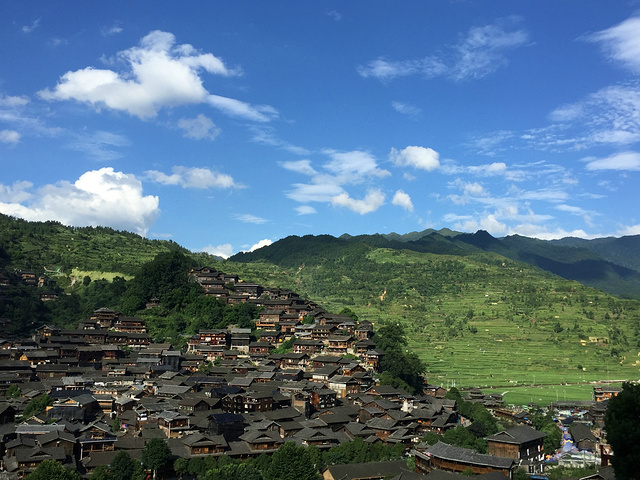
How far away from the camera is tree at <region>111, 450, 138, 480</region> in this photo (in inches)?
1785

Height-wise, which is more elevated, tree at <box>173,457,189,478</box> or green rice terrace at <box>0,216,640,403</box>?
green rice terrace at <box>0,216,640,403</box>

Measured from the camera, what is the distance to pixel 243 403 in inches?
2442

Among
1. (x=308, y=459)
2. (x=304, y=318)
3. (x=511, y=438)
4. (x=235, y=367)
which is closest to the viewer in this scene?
(x=308, y=459)

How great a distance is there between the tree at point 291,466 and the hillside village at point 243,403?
2.98 meters

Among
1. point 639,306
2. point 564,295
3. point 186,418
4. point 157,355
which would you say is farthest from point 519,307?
point 186,418

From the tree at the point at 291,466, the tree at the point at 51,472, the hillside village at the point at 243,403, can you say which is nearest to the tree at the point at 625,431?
the hillside village at the point at 243,403

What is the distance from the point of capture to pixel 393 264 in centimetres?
18875

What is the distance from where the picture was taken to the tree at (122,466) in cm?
4534

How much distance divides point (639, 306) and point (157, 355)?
124 m

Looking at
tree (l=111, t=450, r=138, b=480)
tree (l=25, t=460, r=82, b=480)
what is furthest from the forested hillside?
tree (l=25, t=460, r=82, b=480)

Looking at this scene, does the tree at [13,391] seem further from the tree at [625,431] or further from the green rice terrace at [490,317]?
the tree at [625,431]

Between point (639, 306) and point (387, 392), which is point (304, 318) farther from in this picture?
point (639, 306)

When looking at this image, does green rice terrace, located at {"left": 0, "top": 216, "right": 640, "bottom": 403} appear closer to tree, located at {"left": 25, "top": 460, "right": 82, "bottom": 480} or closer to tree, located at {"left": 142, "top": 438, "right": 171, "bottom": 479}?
tree, located at {"left": 142, "top": 438, "right": 171, "bottom": 479}

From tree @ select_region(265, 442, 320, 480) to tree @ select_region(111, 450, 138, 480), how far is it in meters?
11.1
